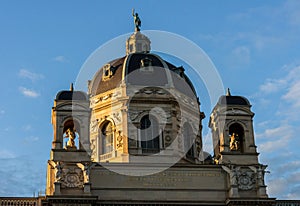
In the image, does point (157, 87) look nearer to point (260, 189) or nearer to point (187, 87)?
point (187, 87)

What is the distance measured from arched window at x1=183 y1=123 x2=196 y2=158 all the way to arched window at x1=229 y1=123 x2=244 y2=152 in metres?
4.08

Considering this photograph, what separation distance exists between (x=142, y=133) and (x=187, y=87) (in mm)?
7210

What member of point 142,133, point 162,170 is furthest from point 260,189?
point 142,133

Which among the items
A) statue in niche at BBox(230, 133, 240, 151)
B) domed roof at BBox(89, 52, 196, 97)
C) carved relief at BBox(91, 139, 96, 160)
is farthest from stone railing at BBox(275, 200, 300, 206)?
carved relief at BBox(91, 139, 96, 160)

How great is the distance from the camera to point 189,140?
55.0m

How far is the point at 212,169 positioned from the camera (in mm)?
47719

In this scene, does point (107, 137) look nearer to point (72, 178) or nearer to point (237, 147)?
point (72, 178)

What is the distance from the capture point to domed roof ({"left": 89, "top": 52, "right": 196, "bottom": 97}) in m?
55.7

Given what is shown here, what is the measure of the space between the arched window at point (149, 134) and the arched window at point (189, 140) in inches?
104

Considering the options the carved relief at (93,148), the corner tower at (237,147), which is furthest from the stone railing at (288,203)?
the carved relief at (93,148)

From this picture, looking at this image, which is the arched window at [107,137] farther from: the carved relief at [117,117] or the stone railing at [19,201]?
A: the stone railing at [19,201]

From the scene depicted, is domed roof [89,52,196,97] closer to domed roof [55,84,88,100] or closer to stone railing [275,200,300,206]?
domed roof [55,84,88,100]

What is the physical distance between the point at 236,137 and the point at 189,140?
185 inches

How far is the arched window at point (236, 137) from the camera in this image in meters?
50.5
